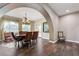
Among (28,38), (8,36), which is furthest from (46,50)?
(8,36)

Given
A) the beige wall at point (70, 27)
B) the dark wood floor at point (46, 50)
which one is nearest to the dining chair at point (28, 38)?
the dark wood floor at point (46, 50)

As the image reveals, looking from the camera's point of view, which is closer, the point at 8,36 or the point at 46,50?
the point at 46,50

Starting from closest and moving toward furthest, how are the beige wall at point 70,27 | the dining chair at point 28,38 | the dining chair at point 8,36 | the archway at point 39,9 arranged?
the archway at point 39,9 → the dining chair at point 8,36 → the dining chair at point 28,38 → the beige wall at point 70,27

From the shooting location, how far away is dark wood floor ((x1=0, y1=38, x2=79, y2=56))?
2.79 meters

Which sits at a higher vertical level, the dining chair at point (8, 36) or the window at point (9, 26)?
the window at point (9, 26)

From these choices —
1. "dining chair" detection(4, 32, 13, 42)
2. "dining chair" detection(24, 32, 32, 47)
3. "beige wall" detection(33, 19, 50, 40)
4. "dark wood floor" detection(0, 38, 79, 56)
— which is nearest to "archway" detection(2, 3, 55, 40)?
"beige wall" detection(33, 19, 50, 40)

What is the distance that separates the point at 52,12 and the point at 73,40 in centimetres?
119

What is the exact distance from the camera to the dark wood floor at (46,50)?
2.79m

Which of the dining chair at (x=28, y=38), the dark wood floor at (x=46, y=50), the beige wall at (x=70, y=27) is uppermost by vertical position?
the beige wall at (x=70, y=27)

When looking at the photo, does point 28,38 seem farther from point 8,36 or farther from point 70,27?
point 70,27

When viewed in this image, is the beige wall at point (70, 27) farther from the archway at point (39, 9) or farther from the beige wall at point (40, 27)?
the beige wall at point (40, 27)

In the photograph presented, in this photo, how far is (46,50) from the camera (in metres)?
2.95

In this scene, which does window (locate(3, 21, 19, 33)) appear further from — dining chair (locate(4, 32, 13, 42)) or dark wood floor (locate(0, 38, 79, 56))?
dark wood floor (locate(0, 38, 79, 56))

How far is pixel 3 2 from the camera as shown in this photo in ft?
8.98
